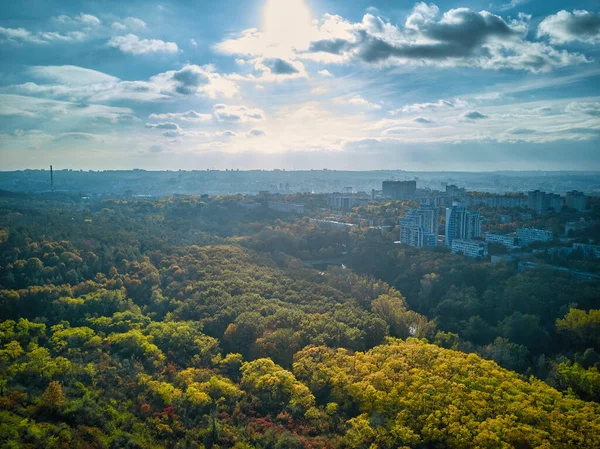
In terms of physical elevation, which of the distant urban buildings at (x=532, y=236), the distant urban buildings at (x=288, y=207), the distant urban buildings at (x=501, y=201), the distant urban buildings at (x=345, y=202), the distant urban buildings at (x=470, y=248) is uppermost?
the distant urban buildings at (x=501, y=201)

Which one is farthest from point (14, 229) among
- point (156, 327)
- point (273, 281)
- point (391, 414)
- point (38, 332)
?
point (391, 414)

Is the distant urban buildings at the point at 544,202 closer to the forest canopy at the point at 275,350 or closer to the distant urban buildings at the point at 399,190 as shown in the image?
the forest canopy at the point at 275,350

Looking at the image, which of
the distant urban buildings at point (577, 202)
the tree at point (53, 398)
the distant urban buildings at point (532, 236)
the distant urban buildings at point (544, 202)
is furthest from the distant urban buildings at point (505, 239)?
the tree at point (53, 398)

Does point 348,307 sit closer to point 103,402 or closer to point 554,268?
point 103,402

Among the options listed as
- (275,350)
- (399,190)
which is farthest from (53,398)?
(399,190)

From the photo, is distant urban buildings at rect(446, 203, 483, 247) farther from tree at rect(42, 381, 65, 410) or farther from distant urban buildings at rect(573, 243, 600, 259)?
tree at rect(42, 381, 65, 410)

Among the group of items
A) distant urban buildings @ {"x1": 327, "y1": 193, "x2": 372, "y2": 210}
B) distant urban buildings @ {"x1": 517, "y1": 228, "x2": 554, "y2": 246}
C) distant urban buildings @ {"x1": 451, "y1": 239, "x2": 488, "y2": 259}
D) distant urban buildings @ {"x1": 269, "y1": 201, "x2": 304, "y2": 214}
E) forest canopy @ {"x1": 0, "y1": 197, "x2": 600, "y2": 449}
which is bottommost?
forest canopy @ {"x1": 0, "y1": 197, "x2": 600, "y2": 449}

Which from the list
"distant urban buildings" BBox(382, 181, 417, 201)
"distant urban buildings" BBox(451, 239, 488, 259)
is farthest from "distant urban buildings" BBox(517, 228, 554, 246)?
"distant urban buildings" BBox(382, 181, 417, 201)
